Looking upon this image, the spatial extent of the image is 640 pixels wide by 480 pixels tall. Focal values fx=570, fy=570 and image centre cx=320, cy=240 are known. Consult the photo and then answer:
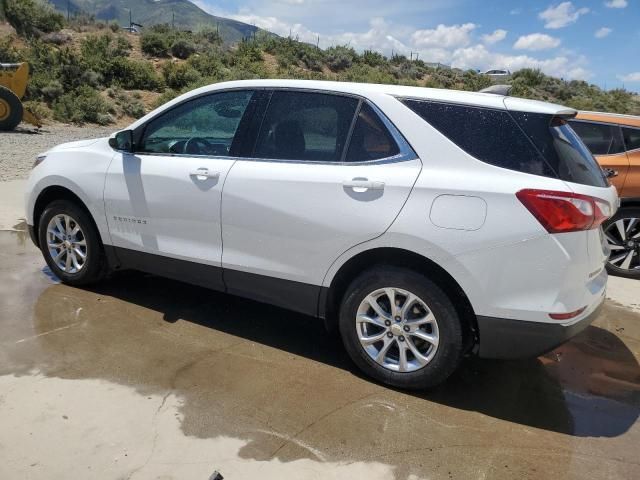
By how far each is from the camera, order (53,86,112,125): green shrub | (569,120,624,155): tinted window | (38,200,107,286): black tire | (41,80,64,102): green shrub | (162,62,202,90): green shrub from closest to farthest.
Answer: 1. (38,200,107,286): black tire
2. (569,120,624,155): tinted window
3. (53,86,112,125): green shrub
4. (41,80,64,102): green shrub
5. (162,62,202,90): green shrub

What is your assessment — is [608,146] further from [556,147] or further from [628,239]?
[556,147]

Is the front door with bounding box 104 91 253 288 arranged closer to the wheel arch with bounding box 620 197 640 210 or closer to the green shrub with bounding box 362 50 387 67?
the wheel arch with bounding box 620 197 640 210

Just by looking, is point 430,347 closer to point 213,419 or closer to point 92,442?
point 213,419

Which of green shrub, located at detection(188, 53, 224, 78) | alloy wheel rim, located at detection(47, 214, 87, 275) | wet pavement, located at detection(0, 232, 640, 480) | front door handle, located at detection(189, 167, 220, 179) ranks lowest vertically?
wet pavement, located at detection(0, 232, 640, 480)

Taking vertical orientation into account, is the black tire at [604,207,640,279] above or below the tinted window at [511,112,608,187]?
below

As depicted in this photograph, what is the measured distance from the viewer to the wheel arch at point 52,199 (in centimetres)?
472

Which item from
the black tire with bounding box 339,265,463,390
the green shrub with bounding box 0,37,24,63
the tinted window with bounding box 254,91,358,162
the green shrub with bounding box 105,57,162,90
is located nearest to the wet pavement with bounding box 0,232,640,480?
the black tire with bounding box 339,265,463,390

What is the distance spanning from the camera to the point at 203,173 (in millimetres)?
3979

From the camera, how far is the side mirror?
4426 millimetres

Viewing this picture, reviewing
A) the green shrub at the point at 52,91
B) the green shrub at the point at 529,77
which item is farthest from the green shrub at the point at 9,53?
the green shrub at the point at 529,77

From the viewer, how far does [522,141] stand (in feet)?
10.5

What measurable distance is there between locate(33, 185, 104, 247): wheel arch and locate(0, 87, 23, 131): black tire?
13.4m

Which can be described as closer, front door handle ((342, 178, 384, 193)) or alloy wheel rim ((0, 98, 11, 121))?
front door handle ((342, 178, 384, 193))

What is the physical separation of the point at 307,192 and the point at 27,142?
43.5 ft
